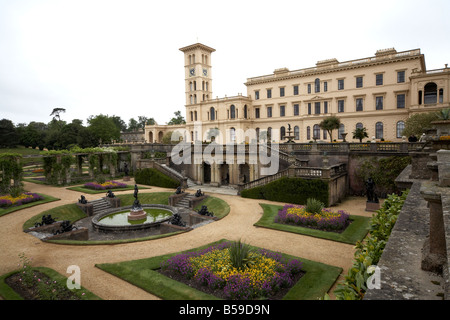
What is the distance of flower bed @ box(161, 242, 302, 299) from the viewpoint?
8.23 m

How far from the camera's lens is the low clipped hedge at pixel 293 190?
20.2 m

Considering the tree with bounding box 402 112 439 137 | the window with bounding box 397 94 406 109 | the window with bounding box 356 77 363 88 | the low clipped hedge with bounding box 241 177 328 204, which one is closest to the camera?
the low clipped hedge with bounding box 241 177 328 204

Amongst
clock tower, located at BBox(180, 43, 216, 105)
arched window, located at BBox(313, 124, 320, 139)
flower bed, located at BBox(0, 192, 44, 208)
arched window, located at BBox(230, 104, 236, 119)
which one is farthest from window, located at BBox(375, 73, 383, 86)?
flower bed, located at BBox(0, 192, 44, 208)

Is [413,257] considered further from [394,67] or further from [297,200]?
[394,67]

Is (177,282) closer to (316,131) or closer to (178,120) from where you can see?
(316,131)

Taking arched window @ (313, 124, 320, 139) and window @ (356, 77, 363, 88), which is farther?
arched window @ (313, 124, 320, 139)

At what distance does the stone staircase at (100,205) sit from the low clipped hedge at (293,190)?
1295 centimetres

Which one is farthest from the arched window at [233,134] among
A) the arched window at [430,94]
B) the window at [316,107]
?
the arched window at [430,94]

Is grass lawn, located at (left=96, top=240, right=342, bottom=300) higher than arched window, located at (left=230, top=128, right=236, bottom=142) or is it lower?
lower

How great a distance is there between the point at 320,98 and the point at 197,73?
102 ft

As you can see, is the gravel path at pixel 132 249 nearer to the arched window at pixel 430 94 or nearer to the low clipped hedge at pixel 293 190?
the low clipped hedge at pixel 293 190

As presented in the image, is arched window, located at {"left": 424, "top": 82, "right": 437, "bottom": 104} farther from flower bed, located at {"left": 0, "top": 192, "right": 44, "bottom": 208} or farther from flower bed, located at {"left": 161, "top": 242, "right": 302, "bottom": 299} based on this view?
flower bed, located at {"left": 0, "top": 192, "right": 44, "bottom": 208}

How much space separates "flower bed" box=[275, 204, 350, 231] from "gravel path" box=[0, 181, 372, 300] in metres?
1.73

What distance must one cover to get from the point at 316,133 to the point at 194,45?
121ft
